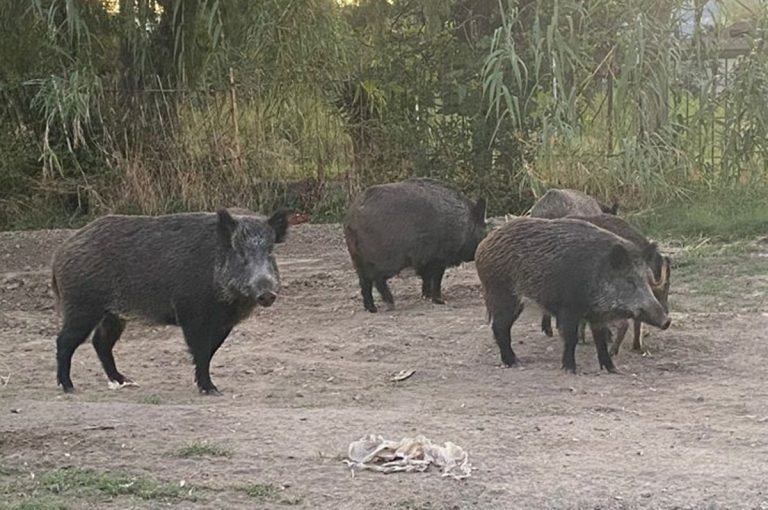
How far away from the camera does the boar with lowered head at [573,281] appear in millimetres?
6523

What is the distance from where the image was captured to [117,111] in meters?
12.2

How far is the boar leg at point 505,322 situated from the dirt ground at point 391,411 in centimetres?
9

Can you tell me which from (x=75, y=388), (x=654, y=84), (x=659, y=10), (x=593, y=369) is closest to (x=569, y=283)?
(x=593, y=369)

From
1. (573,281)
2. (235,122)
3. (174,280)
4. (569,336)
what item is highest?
(235,122)

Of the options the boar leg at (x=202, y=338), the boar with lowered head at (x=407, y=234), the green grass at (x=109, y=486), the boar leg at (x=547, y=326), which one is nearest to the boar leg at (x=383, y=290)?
the boar with lowered head at (x=407, y=234)

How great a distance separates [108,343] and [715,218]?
18.8 feet

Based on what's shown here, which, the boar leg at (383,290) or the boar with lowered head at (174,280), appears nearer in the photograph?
the boar with lowered head at (174,280)

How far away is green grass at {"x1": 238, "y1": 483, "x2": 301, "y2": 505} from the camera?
13.4ft

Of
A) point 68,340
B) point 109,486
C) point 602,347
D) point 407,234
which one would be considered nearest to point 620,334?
point 602,347

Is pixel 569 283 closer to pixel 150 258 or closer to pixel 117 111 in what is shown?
pixel 150 258

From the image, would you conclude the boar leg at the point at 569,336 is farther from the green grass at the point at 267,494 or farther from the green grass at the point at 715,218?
the green grass at the point at 715,218

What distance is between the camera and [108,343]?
638 cm

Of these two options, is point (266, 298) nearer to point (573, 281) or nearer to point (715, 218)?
point (573, 281)

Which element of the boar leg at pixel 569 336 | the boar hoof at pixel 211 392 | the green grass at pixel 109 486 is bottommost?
the boar hoof at pixel 211 392
